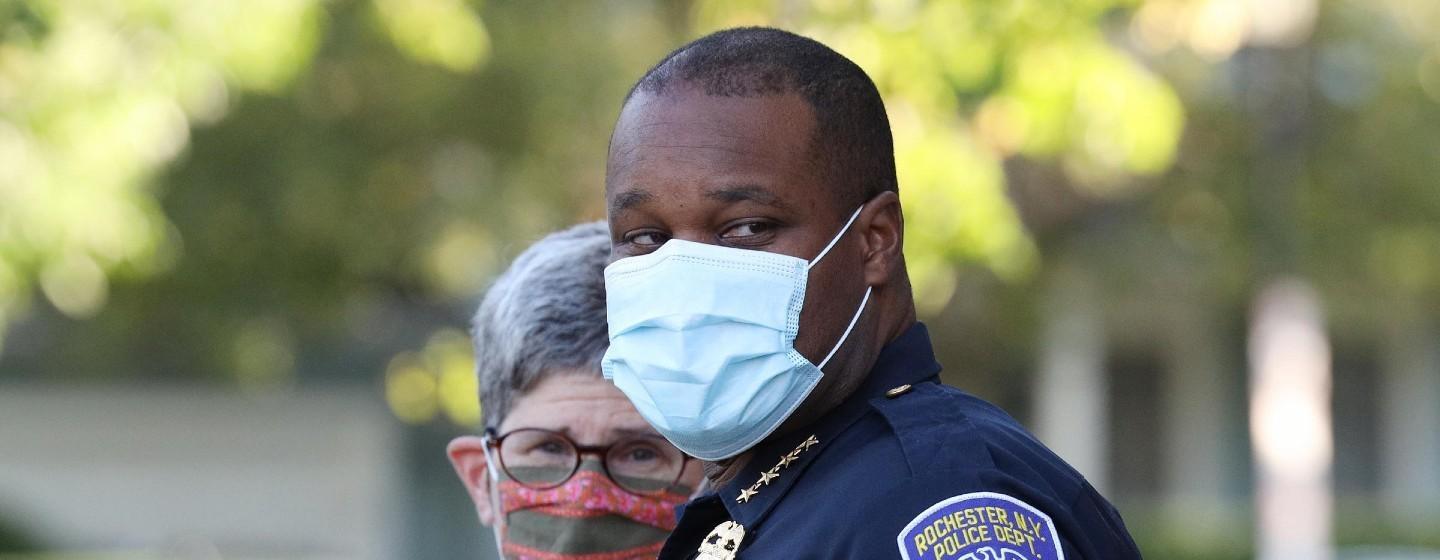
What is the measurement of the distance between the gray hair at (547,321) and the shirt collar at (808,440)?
78 centimetres

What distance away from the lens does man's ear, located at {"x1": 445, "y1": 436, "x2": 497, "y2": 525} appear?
2.96 meters

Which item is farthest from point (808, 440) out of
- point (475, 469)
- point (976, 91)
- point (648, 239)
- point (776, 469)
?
point (976, 91)

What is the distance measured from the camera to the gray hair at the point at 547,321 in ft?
9.11

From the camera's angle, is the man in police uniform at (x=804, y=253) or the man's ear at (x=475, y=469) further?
the man's ear at (x=475, y=469)

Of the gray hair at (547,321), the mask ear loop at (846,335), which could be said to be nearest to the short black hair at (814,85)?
the mask ear loop at (846,335)

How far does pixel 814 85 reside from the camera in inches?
76.5

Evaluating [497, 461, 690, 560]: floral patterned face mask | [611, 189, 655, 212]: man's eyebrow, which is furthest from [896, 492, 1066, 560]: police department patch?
[497, 461, 690, 560]: floral patterned face mask

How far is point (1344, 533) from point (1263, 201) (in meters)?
7.68

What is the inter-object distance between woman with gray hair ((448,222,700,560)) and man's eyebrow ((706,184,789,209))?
89 centimetres

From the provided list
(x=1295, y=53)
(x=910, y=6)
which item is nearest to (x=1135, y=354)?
(x=1295, y=53)

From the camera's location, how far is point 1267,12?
47.1ft

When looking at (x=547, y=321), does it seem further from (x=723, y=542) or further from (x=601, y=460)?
(x=723, y=542)

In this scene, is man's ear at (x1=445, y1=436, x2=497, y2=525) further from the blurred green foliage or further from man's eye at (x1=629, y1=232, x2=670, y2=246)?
the blurred green foliage

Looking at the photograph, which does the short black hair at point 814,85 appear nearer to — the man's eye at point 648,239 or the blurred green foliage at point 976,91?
the man's eye at point 648,239
